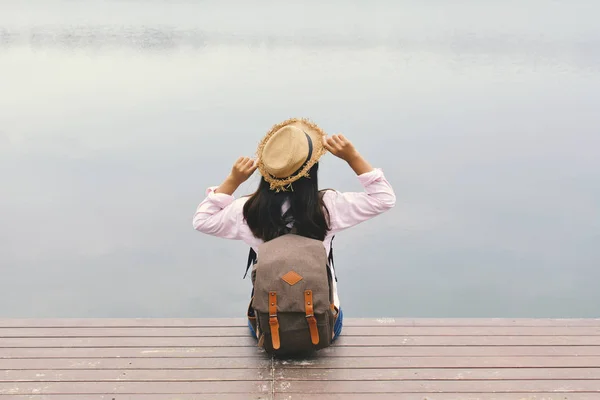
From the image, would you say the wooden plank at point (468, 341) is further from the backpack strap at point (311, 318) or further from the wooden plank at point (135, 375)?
the wooden plank at point (135, 375)

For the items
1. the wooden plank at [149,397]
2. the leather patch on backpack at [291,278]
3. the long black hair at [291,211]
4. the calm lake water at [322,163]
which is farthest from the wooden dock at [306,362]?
the calm lake water at [322,163]

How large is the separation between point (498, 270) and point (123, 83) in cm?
853

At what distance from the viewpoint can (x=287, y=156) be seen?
2.67 metres

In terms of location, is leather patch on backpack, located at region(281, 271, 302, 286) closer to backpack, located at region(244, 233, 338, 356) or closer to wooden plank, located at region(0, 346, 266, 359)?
backpack, located at region(244, 233, 338, 356)

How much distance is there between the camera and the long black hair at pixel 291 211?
2.73 m

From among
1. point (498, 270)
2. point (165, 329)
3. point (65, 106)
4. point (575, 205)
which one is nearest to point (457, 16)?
point (65, 106)

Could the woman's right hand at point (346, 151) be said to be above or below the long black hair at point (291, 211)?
above

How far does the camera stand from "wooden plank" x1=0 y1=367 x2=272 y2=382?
270 centimetres

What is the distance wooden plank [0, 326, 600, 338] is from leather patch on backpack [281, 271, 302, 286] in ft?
1.96

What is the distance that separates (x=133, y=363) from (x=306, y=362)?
677 mm

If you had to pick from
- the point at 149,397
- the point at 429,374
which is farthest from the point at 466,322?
the point at 149,397

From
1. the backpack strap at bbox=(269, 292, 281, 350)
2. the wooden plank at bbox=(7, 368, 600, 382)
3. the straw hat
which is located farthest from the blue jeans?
the straw hat

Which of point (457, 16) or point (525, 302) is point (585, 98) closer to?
point (525, 302)

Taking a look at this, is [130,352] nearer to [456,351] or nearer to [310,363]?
[310,363]
